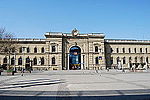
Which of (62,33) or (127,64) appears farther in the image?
(127,64)

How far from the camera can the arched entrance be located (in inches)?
2643

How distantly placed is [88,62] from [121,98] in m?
56.2

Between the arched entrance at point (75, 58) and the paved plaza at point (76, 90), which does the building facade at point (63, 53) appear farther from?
the paved plaza at point (76, 90)

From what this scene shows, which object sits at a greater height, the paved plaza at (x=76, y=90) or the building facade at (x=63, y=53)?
the building facade at (x=63, y=53)

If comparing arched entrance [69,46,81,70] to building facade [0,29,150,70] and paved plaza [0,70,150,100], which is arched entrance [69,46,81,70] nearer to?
building facade [0,29,150,70]

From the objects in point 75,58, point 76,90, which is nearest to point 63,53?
point 75,58

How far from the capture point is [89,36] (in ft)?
218

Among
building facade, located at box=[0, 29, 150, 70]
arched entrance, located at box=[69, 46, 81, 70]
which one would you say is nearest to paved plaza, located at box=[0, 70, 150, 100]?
building facade, located at box=[0, 29, 150, 70]

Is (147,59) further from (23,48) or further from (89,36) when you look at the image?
(23,48)

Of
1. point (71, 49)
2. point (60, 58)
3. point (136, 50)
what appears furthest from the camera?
point (136, 50)

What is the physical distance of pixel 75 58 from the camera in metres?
67.4

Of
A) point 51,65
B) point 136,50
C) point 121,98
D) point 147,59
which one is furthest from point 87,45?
point 121,98

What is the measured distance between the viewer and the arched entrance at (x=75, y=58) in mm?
67125

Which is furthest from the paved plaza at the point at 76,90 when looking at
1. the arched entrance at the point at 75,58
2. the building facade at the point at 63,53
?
the arched entrance at the point at 75,58
